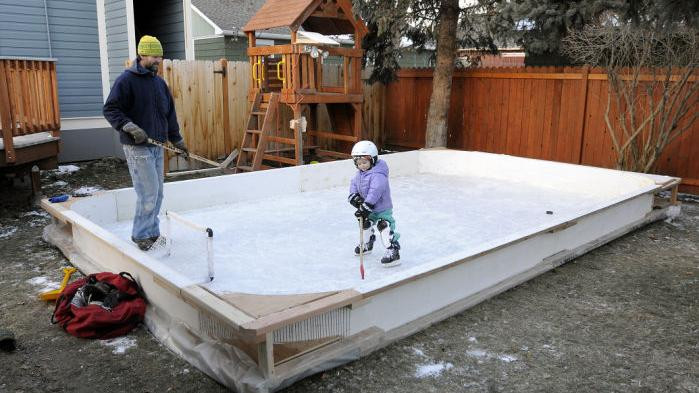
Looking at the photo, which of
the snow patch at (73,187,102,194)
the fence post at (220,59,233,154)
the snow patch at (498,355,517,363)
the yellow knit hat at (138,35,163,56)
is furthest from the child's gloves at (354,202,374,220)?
the fence post at (220,59,233,154)

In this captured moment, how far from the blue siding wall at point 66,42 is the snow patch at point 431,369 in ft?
26.9

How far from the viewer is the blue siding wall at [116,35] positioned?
9562 mm

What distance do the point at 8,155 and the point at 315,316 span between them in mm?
4871

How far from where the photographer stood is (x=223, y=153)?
32.4 feet

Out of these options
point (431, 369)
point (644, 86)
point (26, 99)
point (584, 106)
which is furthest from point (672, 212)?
point (26, 99)

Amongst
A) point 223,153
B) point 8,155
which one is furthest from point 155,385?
point 223,153

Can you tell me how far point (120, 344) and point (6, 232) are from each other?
10.2ft

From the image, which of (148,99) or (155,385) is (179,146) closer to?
(148,99)

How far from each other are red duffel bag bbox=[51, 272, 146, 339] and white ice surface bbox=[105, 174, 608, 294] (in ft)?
1.58

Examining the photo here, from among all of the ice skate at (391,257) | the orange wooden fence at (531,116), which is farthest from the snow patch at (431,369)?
the orange wooden fence at (531,116)

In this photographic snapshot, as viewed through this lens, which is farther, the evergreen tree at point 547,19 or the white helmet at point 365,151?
the evergreen tree at point 547,19

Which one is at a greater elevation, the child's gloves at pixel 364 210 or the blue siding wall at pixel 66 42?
the blue siding wall at pixel 66 42

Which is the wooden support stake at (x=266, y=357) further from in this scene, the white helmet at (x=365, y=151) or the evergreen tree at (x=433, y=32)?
the evergreen tree at (x=433, y=32)

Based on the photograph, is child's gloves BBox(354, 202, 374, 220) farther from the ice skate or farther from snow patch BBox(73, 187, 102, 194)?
snow patch BBox(73, 187, 102, 194)
